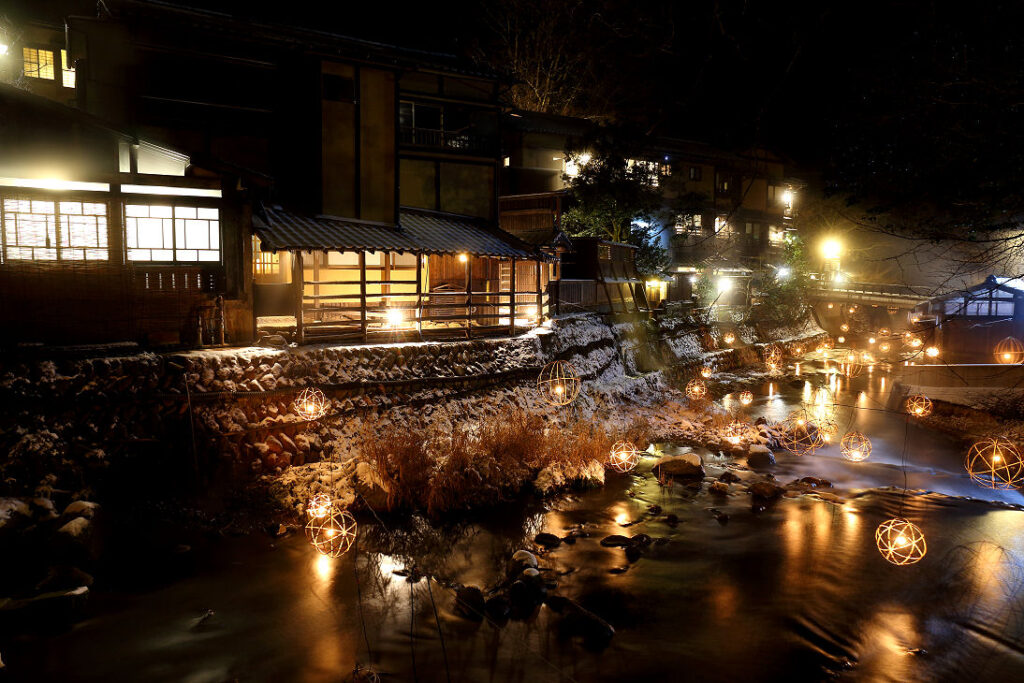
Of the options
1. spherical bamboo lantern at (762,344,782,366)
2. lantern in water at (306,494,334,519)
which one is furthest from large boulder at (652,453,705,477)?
spherical bamboo lantern at (762,344,782,366)

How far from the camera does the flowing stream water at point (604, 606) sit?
867 cm

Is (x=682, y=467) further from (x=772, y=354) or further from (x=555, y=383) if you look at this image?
(x=772, y=354)

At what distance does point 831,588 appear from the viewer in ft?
36.7

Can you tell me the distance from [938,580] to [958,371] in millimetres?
14597

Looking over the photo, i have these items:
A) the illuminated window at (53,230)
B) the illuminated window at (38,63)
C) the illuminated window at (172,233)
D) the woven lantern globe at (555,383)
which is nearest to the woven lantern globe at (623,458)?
the woven lantern globe at (555,383)

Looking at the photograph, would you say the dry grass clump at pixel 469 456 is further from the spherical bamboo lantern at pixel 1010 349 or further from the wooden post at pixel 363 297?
the spherical bamboo lantern at pixel 1010 349

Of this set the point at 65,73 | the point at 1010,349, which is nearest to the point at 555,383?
the point at 1010,349

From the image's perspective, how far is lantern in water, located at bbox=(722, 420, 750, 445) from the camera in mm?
20469

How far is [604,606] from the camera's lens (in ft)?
33.9

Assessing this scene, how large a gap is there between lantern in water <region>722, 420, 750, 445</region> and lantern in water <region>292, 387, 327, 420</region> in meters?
13.7

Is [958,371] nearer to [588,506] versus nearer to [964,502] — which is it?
[964,502]

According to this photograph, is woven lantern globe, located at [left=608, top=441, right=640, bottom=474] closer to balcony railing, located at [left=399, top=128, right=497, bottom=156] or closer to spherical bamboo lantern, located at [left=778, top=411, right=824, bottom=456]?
spherical bamboo lantern, located at [left=778, top=411, right=824, bottom=456]

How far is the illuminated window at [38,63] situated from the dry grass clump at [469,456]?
21.5 m

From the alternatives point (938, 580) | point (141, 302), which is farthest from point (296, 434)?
point (938, 580)
